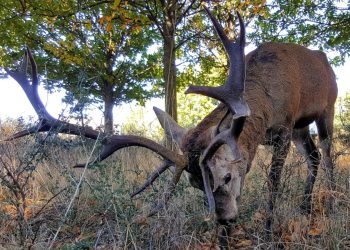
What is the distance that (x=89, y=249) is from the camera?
316 cm

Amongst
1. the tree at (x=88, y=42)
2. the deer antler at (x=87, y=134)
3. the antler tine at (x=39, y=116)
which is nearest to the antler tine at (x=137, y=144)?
the deer antler at (x=87, y=134)

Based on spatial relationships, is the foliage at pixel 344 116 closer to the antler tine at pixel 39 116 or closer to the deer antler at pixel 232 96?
the deer antler at pixel 232 96

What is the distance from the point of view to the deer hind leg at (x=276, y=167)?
3782mm

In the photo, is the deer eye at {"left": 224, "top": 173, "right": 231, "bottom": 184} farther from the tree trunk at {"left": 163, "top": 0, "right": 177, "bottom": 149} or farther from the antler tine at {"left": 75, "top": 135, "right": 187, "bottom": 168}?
the tree trunk at {"left": 163, "top": 0, "right": 177, "bottom": 149}

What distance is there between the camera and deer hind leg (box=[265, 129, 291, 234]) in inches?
149

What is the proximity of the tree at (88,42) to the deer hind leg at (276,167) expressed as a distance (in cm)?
318

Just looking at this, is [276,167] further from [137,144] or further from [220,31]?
[220,31]

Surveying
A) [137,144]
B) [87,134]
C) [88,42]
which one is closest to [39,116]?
[87,134]

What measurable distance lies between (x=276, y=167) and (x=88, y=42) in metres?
8.92

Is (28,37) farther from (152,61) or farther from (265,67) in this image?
(265,67)

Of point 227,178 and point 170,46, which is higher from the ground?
point 170,46

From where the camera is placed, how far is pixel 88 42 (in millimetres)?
12312

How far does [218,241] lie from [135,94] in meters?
11.7

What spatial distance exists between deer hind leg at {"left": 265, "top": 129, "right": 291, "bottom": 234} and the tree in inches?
125
